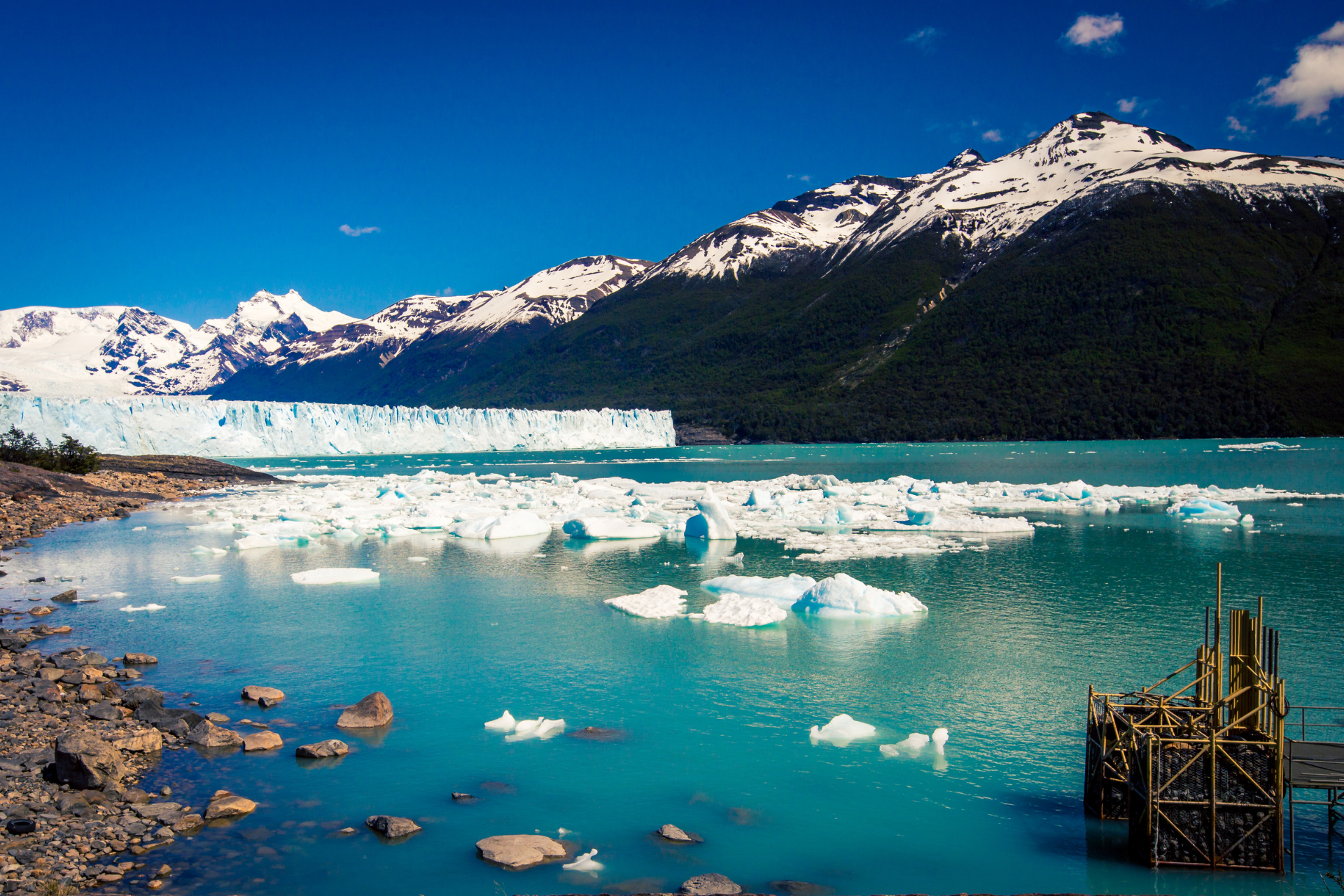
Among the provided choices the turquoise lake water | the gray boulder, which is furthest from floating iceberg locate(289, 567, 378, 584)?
the gray boulder

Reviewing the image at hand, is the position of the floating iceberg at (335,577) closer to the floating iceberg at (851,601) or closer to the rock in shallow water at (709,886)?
the floating iceberg at (851,601)

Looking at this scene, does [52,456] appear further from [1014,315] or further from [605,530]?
[1014,315]

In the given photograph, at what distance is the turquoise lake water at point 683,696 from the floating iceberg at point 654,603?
0.92ft

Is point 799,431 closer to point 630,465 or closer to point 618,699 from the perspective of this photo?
point 630,465

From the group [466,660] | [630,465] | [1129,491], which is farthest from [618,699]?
[630,465]

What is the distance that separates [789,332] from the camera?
93562 mm

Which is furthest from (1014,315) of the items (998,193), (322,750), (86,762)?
(86,762)

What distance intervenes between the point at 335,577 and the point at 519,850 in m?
10.7

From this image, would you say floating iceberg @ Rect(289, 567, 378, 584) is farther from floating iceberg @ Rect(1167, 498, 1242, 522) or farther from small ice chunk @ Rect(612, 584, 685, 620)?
floating iceberg @ Rect(1167, 498, 1242, 522)

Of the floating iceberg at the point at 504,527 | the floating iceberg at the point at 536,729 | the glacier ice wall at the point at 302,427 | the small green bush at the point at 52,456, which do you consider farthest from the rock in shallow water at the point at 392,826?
the glacier ice wall at the point at 302,427

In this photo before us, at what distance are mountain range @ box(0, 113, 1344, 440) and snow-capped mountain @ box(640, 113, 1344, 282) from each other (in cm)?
45

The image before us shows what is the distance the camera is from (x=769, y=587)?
12.6m

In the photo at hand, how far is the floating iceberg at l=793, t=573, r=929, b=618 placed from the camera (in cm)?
1139

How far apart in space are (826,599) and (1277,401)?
6110cm
